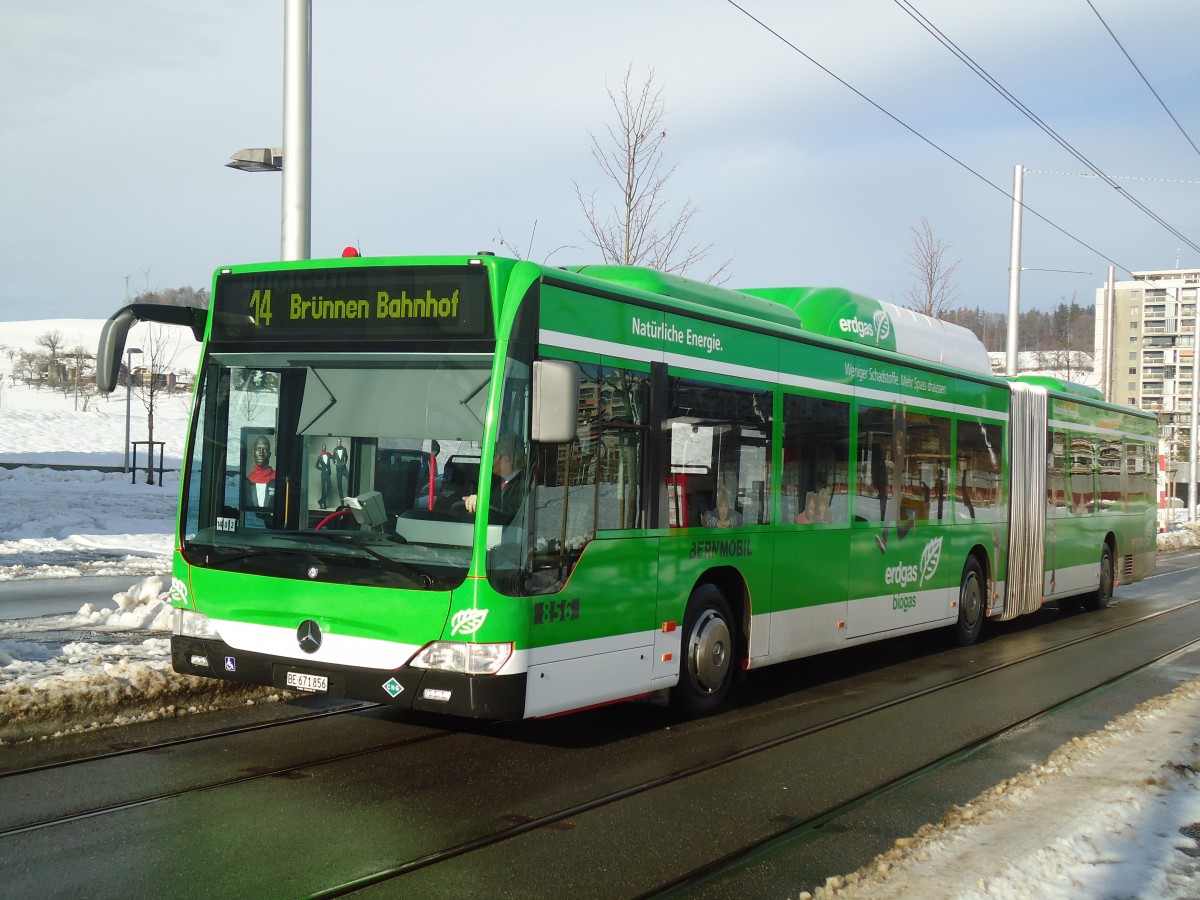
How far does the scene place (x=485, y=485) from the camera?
6.53 m

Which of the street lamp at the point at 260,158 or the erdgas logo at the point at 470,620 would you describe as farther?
the street lamp at the point at 260,158

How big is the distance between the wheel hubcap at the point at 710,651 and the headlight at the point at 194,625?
3276 millimetres

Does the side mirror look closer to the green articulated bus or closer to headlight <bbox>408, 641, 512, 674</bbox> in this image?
the green articulated bus

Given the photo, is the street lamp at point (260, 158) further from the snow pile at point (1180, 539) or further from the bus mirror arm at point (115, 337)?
the snow pile at point (1180, 539)

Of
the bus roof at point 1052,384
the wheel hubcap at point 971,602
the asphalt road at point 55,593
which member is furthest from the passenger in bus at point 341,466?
the bus roof at point 1052,384

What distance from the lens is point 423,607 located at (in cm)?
657

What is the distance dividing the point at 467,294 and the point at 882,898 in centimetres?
385

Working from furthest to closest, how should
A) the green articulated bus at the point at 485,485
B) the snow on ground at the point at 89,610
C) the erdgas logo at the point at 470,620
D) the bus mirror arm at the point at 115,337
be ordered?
1. the snow on ground at the point at 89,610
2. the bus mirror arm at the point at 115,337
3. the green articulated bus at the point at 485,485
4. the erdgas logo at the point at 470,620

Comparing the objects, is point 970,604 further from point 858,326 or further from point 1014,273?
point 1014,273

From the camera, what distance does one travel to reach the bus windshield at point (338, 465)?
6664 mm

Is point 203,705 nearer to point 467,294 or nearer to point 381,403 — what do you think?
point 381,403

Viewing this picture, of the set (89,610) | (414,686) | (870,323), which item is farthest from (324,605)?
(870,323)

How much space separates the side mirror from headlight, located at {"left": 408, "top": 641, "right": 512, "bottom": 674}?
1.18 meters

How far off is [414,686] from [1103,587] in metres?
15.0
